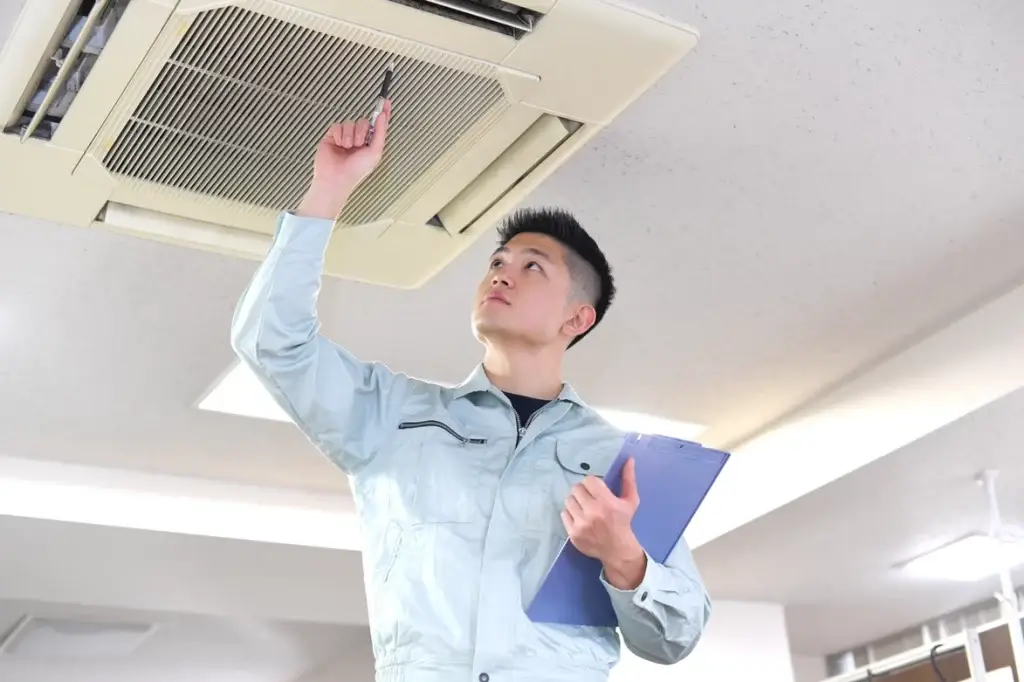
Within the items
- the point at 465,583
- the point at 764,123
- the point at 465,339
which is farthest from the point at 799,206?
the point at 465,583

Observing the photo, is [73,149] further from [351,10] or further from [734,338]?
[734,338]

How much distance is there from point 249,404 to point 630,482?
197 centimetres

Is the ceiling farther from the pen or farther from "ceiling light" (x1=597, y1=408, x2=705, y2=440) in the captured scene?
the pen

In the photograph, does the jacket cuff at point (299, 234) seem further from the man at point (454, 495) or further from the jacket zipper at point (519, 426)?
the jacket zipper at point (519, 426)

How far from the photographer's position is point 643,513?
131cm

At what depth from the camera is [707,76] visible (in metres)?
1.92

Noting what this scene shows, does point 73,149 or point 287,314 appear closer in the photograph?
point 287,314

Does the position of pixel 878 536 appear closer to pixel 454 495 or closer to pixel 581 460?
pixel 581 460

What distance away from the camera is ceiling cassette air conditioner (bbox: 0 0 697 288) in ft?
4.89

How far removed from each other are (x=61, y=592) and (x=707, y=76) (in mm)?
2916

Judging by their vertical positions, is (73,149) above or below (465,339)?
below

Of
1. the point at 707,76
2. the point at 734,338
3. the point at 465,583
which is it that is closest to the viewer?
the point at 465,583

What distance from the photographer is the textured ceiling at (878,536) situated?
10.2 feet

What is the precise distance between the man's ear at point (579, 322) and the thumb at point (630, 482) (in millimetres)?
415
